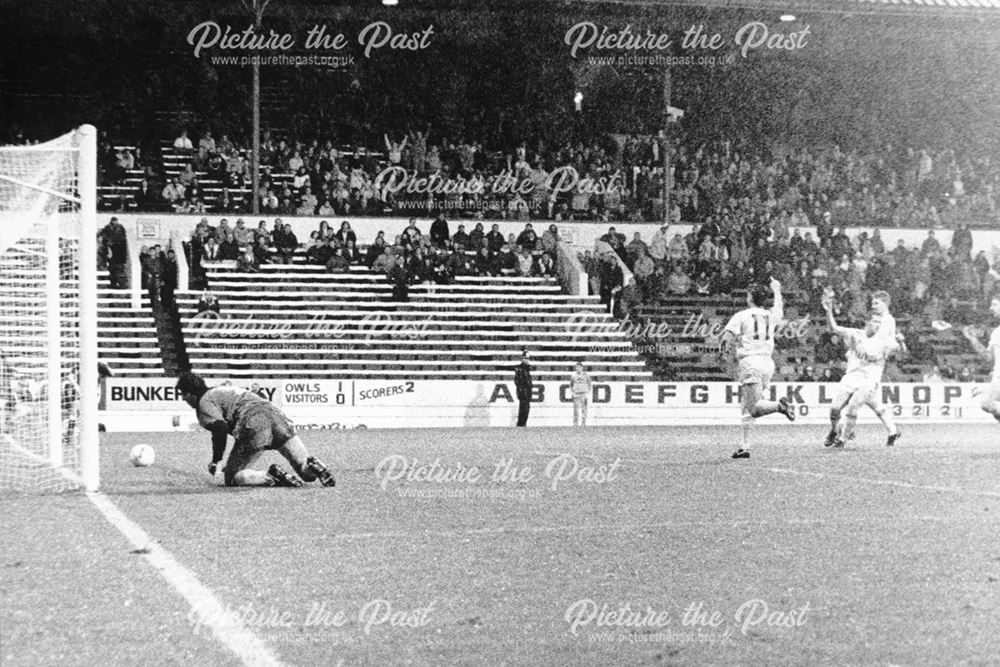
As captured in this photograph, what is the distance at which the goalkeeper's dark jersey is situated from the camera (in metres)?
12.2

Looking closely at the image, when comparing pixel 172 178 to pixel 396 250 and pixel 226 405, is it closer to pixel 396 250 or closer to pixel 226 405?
pixel 396 250

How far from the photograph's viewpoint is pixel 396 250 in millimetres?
31859

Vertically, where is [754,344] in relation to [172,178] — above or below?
below

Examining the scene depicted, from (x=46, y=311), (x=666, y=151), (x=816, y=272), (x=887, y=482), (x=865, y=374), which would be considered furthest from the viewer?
(x=666, y=151)

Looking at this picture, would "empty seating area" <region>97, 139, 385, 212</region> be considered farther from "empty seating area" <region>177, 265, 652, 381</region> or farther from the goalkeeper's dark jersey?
the goalkeeper's dark jersey

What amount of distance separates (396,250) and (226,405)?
19730mm

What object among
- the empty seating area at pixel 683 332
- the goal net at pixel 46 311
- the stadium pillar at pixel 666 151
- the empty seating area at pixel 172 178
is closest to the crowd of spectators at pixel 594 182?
the empty seating area at pixel 172 178

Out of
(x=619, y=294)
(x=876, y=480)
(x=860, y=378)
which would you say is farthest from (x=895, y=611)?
(x=619, y=294)

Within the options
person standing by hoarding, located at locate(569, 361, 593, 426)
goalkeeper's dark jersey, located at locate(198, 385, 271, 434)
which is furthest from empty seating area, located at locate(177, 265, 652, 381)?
goalkeeper's dark jersey, located at locate(198, 385, 271, 434)

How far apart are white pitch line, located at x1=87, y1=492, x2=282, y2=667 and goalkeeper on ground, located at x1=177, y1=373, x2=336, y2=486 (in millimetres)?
2845

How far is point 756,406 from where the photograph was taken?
631 inches

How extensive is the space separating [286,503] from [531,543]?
125 inches

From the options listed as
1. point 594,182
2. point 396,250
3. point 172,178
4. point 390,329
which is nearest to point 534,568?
point 390,329

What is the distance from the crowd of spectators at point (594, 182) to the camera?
32625 mm
